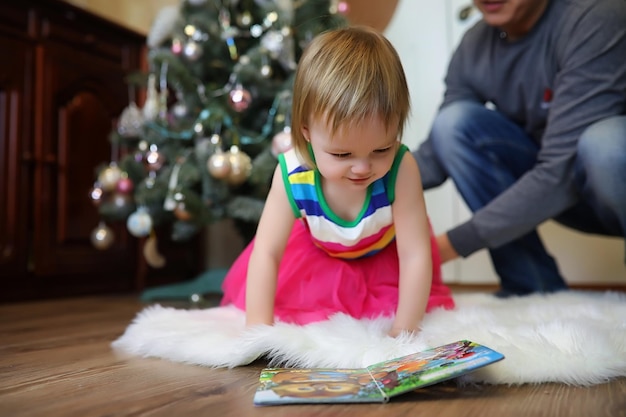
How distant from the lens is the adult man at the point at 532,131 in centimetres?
111

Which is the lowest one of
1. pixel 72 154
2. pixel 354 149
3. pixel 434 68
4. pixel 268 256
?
pixel 268 256

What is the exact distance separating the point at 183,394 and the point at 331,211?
41 cm

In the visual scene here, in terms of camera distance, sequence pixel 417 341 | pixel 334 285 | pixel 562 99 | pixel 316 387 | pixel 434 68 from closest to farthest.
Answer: pixel 316 387 < pixel 417 341 < pixel 334 285 < pixel 562 99 < pixel 434 68

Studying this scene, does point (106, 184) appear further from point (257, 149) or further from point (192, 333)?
point (192, 333)

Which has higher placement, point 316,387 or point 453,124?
point 453,124

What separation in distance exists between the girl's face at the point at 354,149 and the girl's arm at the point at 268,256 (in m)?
0.12

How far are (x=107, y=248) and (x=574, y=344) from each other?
1.71 meters

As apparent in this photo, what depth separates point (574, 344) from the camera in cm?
67

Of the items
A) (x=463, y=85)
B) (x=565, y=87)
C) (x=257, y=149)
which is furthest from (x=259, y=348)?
(x=257, y=149)

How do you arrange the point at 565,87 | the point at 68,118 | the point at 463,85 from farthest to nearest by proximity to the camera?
the point at 68,118, the point at 463,85, the point at 565,87

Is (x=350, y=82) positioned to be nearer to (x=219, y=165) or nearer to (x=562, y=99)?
(x=562, y=99)

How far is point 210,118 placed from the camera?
1615mm

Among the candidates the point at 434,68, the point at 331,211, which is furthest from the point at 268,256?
the point at 434,68

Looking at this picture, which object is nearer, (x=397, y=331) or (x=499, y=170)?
(x=397, y=331)
